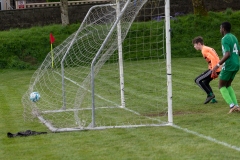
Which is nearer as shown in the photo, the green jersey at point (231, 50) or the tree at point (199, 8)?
the green jersey at point (231, 50)

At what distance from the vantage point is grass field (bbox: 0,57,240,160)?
891 cm

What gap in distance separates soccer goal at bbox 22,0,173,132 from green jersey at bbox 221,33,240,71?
48.0 inches

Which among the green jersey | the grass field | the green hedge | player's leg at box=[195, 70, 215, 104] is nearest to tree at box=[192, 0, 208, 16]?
the green hedge

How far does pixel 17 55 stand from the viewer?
29562mm

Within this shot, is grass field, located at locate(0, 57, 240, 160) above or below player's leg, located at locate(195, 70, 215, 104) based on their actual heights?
below

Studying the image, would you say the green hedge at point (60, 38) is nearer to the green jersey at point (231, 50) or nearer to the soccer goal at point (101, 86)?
the soccer goal at point (101, 86)

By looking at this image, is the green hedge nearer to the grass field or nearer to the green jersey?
the grass field

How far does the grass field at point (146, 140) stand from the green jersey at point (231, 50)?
0.98 metres

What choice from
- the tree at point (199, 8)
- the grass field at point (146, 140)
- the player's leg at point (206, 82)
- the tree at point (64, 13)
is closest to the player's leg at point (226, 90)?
the grass field at point (146, 140)

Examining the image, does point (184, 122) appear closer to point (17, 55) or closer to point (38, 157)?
point (38, 157)

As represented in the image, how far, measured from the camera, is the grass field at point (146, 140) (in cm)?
891

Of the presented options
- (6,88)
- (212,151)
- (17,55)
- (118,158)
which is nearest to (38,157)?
(118,158)

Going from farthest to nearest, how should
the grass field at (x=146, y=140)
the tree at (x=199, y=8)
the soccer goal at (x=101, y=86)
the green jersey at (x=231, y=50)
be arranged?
the tree at (x=199, y=8), the green jersey at (x=231, y=50), the soccer goal at (x=101, y=86), the grass field at (x=146, y=140)

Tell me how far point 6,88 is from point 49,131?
9.91 metres
